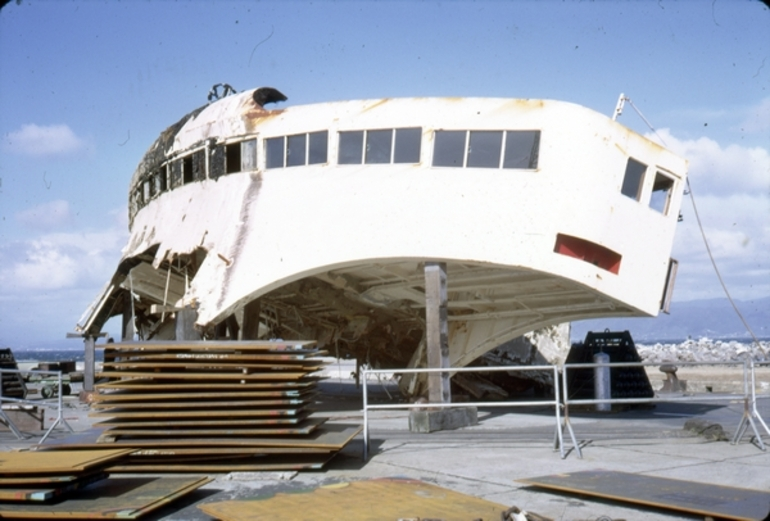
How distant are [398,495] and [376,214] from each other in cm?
924

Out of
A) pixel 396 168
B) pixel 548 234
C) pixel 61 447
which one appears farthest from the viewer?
pixel 396 168

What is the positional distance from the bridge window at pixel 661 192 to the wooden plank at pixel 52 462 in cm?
1240

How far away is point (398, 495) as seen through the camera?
6.81m

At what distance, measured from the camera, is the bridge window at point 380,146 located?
1557 cm

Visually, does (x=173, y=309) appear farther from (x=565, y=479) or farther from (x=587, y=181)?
(x=565, y=479)

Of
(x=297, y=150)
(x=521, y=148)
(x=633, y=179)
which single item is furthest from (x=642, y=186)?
(x=297, y=150)

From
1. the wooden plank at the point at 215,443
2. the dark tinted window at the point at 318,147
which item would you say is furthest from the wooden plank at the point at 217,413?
the dark tinted window at the point at 318,147

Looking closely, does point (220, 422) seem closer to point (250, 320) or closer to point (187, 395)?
point (187, 395)

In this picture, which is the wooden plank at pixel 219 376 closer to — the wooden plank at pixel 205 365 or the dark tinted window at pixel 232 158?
the wooden plank at pixel 205 365

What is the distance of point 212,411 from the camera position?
8.90 m

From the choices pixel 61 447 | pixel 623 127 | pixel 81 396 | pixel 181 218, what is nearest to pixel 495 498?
pixel 61 447

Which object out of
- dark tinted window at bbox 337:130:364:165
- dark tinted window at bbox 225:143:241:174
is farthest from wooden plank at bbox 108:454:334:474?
dark tinted window at bbox 225:143:241:174

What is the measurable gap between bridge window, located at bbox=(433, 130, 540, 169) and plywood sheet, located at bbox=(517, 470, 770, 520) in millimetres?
8323

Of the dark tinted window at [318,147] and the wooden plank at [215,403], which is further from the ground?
the dark tinted window at [318,147]
